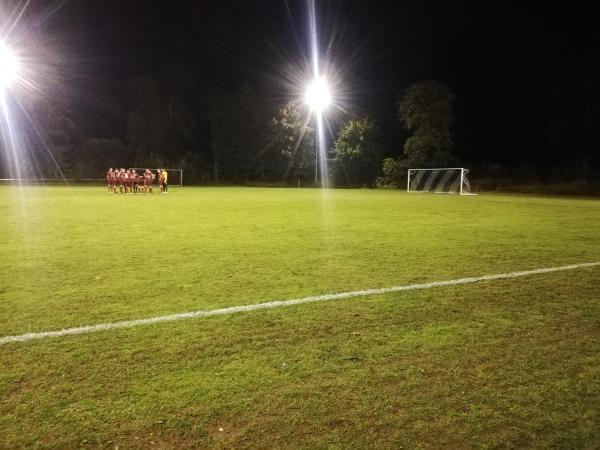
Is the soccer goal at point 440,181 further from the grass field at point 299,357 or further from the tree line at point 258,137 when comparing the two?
the grass field at point 299,357

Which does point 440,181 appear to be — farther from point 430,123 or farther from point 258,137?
point 258,137

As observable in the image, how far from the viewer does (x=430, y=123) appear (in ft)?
154

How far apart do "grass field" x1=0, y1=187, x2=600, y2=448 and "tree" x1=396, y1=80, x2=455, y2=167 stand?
40.6 meters

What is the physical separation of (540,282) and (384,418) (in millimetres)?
4101

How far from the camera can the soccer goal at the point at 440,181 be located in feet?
124

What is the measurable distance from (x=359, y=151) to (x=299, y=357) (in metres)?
50.6

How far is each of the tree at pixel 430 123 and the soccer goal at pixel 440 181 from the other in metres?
3.13

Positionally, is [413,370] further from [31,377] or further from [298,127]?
[298,127]

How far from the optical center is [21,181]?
53312 mm

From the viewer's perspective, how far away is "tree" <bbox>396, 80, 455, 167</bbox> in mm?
46625

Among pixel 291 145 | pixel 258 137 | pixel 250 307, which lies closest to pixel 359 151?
pixel 291 145

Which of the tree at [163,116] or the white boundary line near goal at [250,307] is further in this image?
the tree at [163,116]

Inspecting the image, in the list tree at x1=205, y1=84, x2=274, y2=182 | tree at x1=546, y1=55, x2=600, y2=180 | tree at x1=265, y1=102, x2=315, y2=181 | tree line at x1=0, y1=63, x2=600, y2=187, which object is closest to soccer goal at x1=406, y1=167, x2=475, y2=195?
tree line at x1=0, y1=63, x2=600, y2=187

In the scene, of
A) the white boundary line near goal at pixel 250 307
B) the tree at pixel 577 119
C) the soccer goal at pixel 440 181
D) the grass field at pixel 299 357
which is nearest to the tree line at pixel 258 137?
the tree at pixel 577 119
